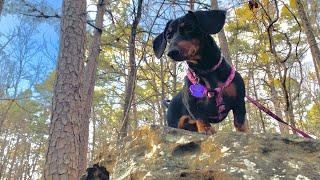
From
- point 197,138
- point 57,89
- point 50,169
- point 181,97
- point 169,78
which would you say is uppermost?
point 169,78

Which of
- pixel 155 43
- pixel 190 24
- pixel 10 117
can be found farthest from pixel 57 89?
pixel 10 117

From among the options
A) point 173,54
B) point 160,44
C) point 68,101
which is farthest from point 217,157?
point 68,101

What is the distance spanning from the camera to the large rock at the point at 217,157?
194 centimetres

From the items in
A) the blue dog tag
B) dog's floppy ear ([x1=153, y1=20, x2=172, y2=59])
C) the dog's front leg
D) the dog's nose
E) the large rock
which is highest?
dog's floppy ear ([x1=153, y1=20, x2=172, y2=59])

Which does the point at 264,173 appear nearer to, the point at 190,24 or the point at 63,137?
the point at 190,24

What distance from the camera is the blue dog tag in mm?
3152

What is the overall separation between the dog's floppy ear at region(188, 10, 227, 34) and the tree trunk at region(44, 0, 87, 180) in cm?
306

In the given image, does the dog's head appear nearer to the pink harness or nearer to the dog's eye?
the dog's eye

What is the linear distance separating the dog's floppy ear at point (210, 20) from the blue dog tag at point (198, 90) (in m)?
0.46

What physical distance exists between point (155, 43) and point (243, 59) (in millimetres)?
13174

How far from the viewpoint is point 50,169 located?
5359 mm

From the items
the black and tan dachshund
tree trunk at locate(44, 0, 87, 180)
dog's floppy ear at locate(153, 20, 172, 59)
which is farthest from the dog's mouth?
tree trunk at locate(44, 0, 87, 180)

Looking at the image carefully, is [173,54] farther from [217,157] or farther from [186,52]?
[217,157]

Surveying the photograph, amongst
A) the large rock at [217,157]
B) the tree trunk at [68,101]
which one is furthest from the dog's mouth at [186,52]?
the tree trunk at [68,101]
